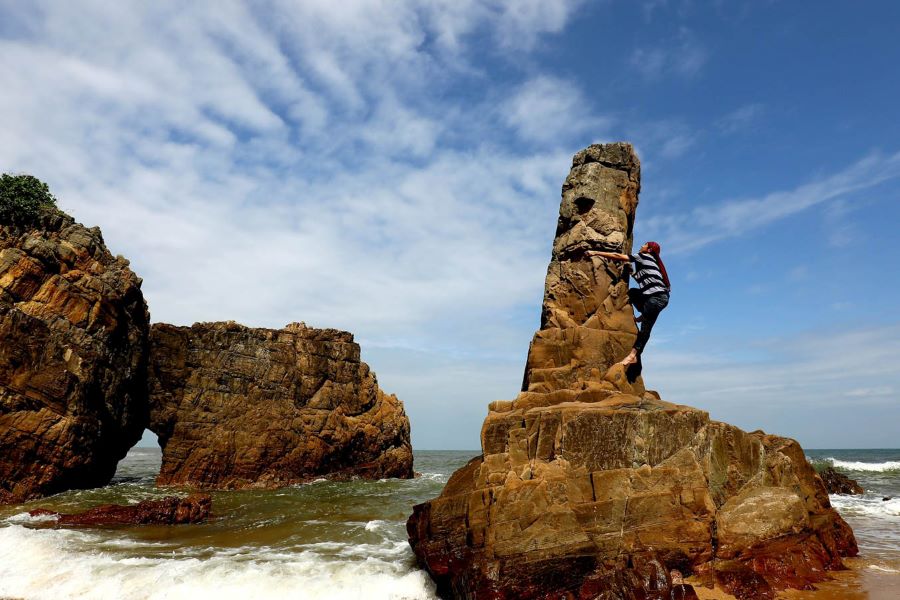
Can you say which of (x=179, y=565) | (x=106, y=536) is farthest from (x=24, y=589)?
(x=106, y=536)

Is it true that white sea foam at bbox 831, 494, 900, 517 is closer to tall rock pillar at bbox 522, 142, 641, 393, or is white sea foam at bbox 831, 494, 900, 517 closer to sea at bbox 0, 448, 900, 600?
sea at bbox 0, 448, 900, 600

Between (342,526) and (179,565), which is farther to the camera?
(342,526)

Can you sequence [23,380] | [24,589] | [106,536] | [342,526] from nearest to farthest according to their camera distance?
[24,589], [106,536], [342,526], [23,380]

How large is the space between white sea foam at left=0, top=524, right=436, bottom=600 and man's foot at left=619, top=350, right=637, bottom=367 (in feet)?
17.4

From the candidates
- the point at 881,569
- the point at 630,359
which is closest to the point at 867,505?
the point at 881,569

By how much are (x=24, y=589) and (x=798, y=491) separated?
543 inches

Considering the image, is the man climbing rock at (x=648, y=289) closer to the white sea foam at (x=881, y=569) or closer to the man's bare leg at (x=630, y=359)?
the man's bare leg at (x=630, y=359)

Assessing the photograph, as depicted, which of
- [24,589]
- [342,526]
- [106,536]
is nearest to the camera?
[24,589]

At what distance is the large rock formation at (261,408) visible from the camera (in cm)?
2686

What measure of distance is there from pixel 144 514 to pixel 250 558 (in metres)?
6.77

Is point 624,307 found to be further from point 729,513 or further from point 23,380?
point 23,380

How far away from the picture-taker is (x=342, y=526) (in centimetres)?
1606

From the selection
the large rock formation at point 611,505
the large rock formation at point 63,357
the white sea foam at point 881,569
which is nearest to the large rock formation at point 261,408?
the large rock formation at point 63,357

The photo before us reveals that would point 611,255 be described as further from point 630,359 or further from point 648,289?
point 630,359
